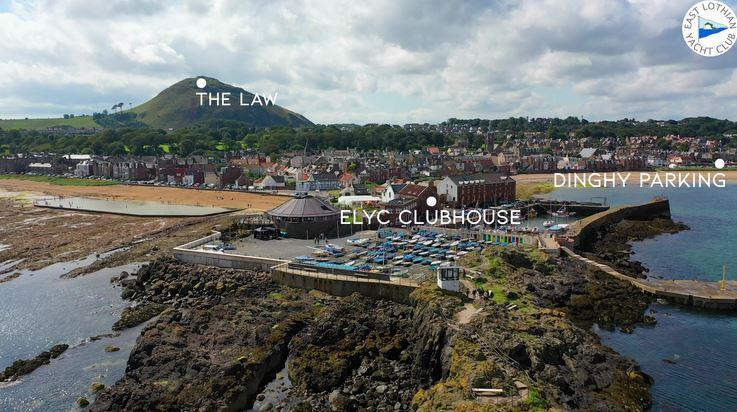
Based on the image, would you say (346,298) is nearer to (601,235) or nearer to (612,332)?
(612,332)

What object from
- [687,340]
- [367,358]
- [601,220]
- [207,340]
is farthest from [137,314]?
[601,220]

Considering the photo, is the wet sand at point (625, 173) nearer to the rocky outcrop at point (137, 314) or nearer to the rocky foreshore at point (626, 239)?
the rocky foreshore at point (626, 239)

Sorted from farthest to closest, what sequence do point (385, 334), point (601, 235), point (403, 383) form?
point (601, 235) < point (385, 334) < point (403, 383)

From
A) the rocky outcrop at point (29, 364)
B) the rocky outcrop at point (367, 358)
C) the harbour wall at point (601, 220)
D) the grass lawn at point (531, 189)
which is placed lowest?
the rocky outcrop at point (29, 364)

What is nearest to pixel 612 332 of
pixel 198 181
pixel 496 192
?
pixel 496 192

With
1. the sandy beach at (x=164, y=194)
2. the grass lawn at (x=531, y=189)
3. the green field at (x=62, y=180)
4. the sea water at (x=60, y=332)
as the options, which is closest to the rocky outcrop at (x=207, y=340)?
the sea water at (x=60, y=332)
